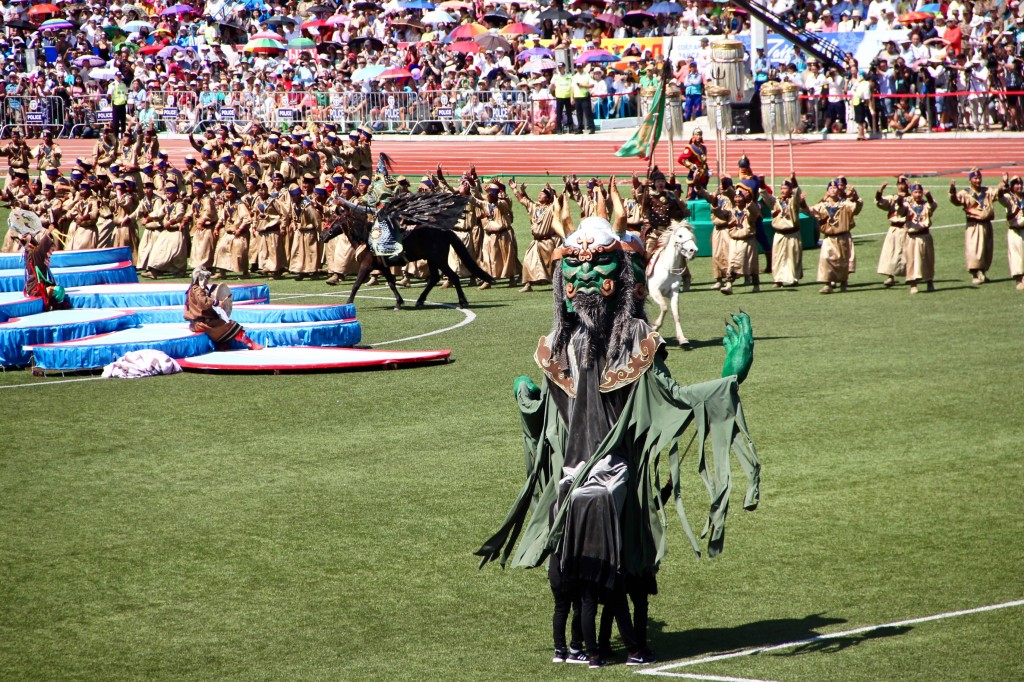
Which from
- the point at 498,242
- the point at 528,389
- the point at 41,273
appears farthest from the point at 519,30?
the point at 528,389

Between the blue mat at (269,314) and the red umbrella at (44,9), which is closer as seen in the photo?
the blue mat at (269,314)

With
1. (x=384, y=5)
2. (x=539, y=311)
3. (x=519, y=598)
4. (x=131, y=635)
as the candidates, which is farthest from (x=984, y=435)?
(x=384, y=5)

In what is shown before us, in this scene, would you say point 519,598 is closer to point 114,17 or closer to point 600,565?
point 600,565

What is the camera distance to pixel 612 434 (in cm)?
632

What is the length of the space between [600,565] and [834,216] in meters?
14.2

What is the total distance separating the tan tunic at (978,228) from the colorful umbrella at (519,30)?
2174 cm

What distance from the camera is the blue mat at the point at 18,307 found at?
17281mm

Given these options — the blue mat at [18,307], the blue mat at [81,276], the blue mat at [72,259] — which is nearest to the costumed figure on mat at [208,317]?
the blue mat at [18,307]

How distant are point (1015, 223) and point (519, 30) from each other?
22.9 m

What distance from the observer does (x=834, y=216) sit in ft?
64.3

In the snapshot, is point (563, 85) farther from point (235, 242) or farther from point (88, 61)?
point (88, 61)

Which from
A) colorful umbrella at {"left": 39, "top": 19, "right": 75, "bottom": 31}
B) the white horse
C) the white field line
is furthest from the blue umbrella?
the white field line

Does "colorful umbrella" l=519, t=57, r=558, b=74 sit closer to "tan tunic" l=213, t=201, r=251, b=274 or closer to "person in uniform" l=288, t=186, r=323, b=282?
"person in uniform" l=288, t=186, r=323, b=282

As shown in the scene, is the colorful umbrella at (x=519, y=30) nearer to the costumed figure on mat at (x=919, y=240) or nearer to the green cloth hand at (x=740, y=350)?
the costumed figure on mat at (x=919, y=240)
